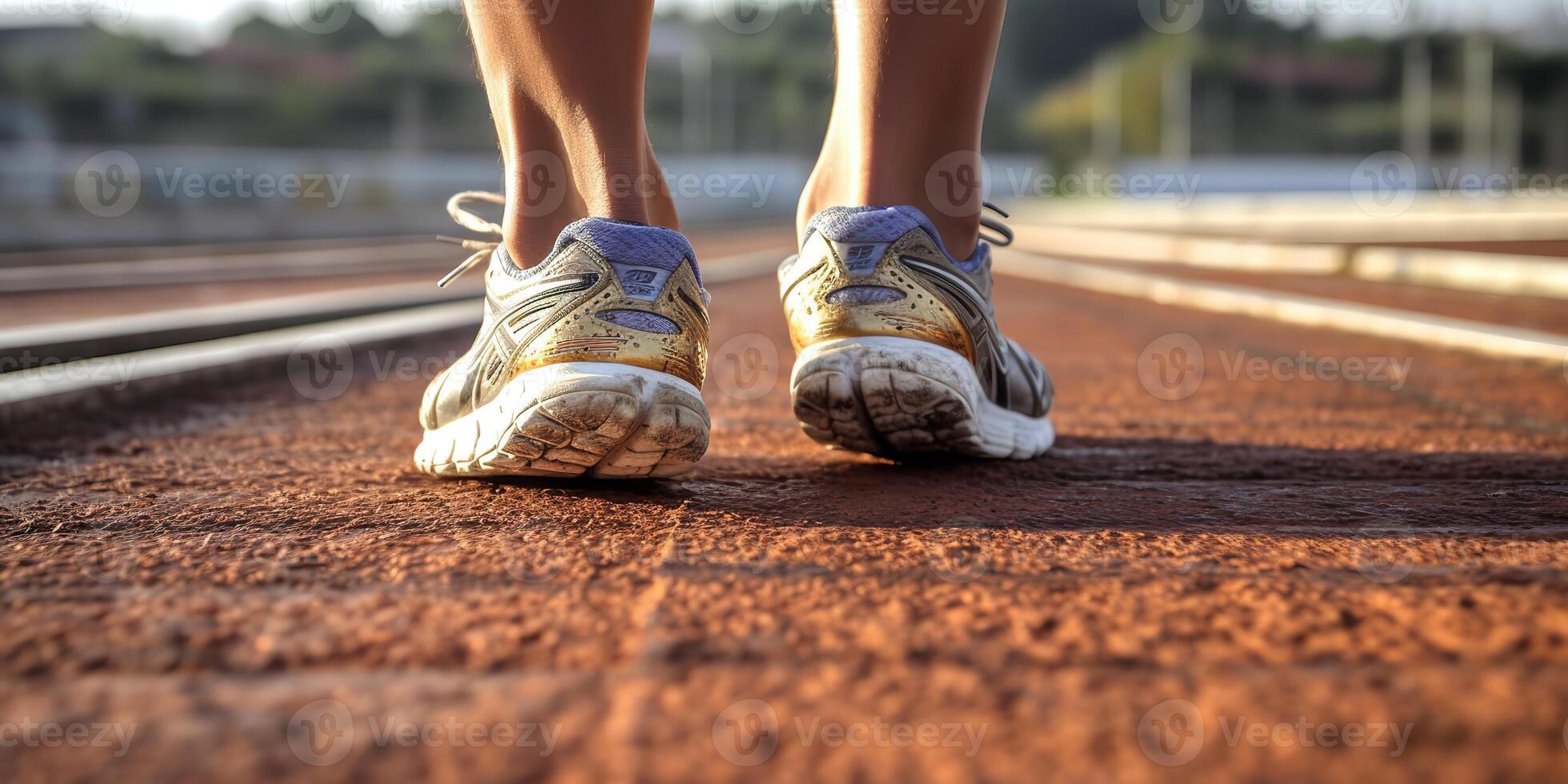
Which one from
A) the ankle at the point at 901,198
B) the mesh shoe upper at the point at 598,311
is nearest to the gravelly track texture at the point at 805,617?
the mesh shoe upper at the point at 598,311

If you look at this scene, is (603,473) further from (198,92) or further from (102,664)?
(198,92)

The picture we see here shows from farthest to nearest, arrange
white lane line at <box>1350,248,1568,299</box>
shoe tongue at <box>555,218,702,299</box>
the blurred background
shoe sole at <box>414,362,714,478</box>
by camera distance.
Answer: the blurred background < white lane line at <box>1350,248,1568,299</box> < shoe tongue at <box>555,218,702,299</box> < shoe sole at <box>414,362,714,478</box>

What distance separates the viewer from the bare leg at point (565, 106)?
57.5 inches

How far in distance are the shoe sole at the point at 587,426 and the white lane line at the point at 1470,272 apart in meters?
5.17

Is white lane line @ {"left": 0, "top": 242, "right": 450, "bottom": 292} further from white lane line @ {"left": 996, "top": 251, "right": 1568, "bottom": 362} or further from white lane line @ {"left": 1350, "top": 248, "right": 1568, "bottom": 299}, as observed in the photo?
white lane line @ {"left": 1350, "top": 248, "right": 1568, "bottom": 299}

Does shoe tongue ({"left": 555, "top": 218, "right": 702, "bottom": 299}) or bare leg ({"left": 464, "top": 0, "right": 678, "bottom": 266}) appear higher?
bare leg ({"left": 464, "top": 0, "right": 678, "bottom": 266})

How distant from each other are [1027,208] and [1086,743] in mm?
39902

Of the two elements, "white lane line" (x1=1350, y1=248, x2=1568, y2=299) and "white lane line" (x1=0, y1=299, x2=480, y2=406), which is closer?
"white lane line" (x1=0, y1=299, x2=480, y2=406)

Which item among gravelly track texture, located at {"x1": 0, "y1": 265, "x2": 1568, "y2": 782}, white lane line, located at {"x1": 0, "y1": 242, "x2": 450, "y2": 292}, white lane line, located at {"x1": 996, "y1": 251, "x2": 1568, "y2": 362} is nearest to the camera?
gravelly track texture, located at {"x1": 0, "y1": 265, "x2": 1568, "y2": 782}

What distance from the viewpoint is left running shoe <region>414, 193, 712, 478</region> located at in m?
1.29

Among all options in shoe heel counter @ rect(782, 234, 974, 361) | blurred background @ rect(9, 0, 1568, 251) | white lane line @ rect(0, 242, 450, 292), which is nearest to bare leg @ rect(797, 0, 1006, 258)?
shoe heel counter @ rect(782, 234, 974, 361)

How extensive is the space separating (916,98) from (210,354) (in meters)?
1.86

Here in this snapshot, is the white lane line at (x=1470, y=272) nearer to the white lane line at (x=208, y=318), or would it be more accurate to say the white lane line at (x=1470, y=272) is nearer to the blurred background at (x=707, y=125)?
the white lane line at (x=208, y=318)

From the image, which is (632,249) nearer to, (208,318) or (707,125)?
(208,318)
